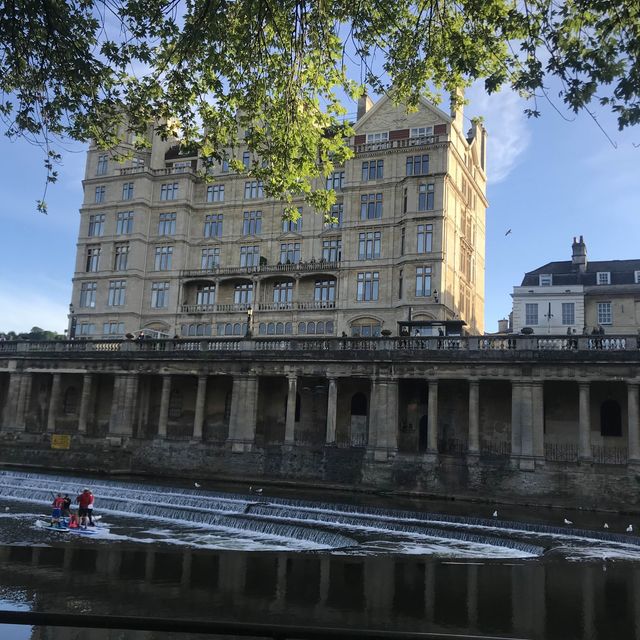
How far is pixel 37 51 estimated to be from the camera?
43.4 ft

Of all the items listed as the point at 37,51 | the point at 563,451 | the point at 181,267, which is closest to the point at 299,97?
the point at 37,51

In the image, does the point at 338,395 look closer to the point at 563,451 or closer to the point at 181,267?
the point at 563,451

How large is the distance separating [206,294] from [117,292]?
353 inches

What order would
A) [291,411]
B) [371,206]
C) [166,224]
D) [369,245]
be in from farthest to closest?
[166,224] < [371,206] < [369,245] < [291,411]

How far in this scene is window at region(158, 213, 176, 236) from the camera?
6166cm

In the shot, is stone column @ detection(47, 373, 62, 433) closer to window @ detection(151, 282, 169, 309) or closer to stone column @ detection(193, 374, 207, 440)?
stone column @ detection(193, 374, 207, 440)

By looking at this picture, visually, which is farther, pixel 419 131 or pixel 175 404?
pixel 419 131

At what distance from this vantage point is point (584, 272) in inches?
2297

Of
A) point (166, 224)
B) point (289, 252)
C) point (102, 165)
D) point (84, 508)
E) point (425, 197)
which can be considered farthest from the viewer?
point (102, 165)

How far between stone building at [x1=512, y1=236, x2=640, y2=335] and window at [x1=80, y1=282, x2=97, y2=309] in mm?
41231

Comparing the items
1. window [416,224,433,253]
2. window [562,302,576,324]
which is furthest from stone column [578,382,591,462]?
window [562,302,576,324]

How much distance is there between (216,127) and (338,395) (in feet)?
92.7

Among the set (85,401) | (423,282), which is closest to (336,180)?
(423,282)

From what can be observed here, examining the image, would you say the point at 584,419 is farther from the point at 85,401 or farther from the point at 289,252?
the point at 85,401
